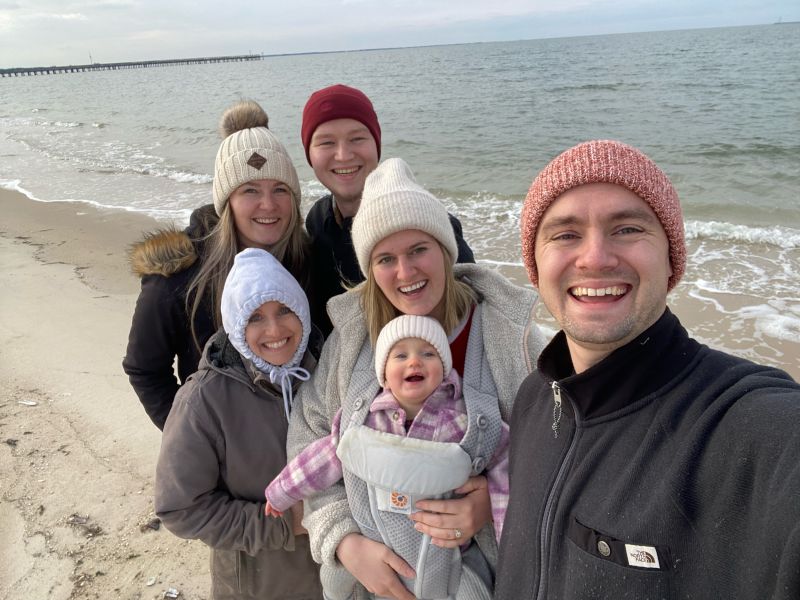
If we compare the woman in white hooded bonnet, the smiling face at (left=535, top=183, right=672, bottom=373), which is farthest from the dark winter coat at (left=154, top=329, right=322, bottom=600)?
the smiling face at (left=535, top=183, right=672, bottom=373)

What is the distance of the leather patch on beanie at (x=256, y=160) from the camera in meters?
3.05

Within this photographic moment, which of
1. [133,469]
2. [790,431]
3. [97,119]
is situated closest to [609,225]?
[790,431]

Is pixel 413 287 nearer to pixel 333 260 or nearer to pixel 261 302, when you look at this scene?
pixel 261 302

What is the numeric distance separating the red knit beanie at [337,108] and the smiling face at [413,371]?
1.80 m

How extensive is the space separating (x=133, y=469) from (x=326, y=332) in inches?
89.9

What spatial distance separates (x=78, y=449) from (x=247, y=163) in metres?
3.06

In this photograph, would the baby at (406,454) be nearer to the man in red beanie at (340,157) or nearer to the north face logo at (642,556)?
the north face logo at (642,556)

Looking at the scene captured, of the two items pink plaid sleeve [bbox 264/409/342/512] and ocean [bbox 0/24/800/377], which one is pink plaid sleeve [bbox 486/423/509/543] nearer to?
pink plaid sleeve [bbox 264/409/342/512]

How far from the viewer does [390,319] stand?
8.63 feet

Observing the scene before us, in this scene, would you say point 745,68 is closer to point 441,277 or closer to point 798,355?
point 798,355

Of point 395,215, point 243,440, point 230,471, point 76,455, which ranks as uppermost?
point 395,215

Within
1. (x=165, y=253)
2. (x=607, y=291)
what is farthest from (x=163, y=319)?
(x=607, y=291)

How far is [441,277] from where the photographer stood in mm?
2561

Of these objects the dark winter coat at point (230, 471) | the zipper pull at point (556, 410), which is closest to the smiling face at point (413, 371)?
the dark winter coat at point (230, 471)
